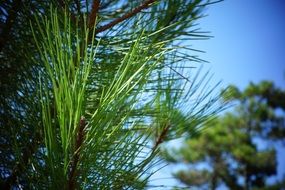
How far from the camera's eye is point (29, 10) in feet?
3.24

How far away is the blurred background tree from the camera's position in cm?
789

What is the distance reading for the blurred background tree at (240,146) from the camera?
789 centimetres

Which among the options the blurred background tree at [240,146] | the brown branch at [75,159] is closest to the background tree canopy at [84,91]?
the brown branch at [75,159]

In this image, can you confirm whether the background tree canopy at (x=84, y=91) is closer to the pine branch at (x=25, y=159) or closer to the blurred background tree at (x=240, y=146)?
the pine branch at (x=25, y=159)

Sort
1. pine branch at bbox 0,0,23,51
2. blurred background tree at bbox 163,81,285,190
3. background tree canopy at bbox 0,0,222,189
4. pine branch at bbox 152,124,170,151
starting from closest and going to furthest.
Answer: background tree canopy at bbox 0,0,222,189 < pine branch at bbox 0,0,23,51 < pine branch at bbox 152,124,170,151 < blurred background tree at bbox 163,81,285,190

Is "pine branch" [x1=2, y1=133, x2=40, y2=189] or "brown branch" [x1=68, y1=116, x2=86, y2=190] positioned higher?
"pine branch" [x1=2, y1=133, x2=40, y2=189]

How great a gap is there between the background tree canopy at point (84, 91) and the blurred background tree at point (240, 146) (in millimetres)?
7078

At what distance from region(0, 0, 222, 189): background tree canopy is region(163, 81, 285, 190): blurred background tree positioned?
708 cm

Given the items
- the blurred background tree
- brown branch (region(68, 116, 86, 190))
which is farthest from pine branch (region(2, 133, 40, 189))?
the blurred background tree

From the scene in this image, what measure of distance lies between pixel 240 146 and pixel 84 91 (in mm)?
7823

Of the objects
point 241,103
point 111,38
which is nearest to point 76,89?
point 111,38

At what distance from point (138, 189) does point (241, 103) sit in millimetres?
8683

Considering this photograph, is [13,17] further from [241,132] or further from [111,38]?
[241,132]

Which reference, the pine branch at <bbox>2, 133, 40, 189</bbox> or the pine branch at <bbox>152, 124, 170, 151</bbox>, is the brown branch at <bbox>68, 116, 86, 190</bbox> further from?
the pine branch at <bbox>152, 124, 170, 151</bbox>
